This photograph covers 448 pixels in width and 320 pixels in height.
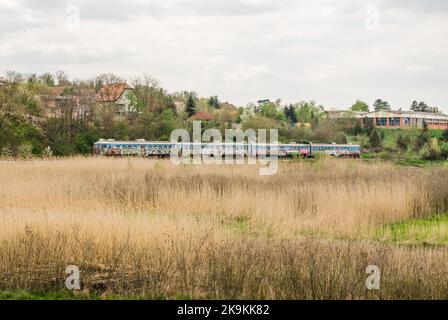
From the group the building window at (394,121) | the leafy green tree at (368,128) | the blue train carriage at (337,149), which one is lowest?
→ the blue train carriage at (337,149)

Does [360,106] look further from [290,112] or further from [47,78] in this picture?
[47,78]

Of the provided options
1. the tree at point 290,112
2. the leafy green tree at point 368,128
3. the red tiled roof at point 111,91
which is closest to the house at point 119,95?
the red tiled roof at point 111,91

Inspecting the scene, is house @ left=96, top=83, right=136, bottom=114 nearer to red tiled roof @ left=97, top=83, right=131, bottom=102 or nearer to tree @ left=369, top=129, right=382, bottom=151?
red tiled roof @ left=97, top=83, right=131, bottom=102

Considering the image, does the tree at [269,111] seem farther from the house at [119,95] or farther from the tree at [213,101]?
the house at [119,95]

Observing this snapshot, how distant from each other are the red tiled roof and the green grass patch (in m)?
40.3

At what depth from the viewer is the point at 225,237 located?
9344 mm

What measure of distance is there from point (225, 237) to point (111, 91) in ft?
150

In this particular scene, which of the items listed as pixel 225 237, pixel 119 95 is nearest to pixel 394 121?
pixel 119 95

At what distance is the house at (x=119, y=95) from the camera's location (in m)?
49.5

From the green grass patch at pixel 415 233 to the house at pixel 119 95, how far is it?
124 feet

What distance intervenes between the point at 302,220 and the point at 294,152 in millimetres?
27901

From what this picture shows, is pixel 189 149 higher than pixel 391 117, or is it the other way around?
pixel 391 117
